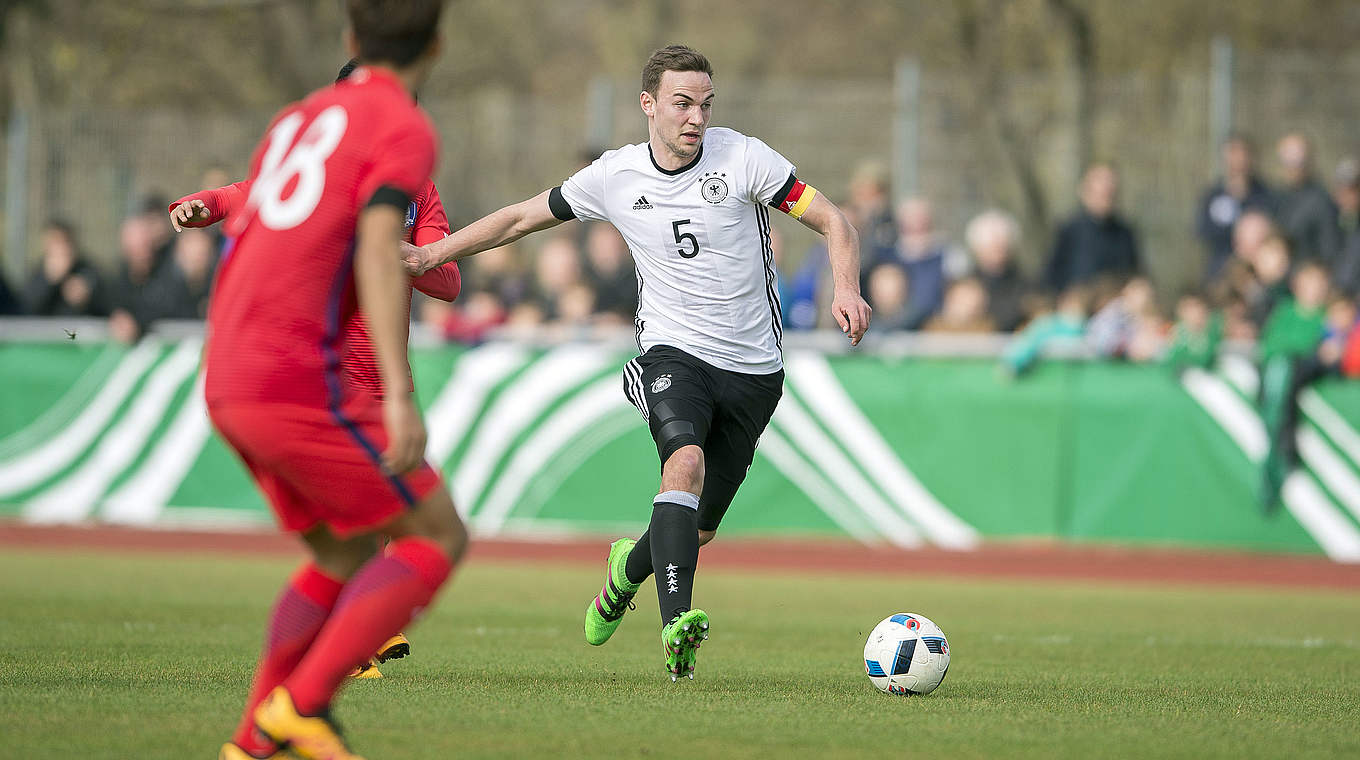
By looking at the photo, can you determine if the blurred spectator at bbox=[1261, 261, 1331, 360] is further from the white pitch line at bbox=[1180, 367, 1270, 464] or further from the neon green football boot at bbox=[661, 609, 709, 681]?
the neon green football boot at bbox=[661, 609, 709, 681]

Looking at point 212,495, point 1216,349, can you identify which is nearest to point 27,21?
point 212,495

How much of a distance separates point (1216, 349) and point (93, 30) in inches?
959

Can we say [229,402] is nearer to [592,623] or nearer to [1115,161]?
[592,623]

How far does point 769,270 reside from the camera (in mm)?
8047

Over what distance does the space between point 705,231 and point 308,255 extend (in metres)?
3.22

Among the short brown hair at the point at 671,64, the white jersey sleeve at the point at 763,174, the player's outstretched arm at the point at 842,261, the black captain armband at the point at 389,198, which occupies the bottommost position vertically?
the player's outstretched arm at the point at 842,261

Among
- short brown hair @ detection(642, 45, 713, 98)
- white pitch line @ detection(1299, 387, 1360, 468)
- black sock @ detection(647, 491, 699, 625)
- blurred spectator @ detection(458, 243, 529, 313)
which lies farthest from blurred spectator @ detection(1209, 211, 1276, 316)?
black sock @ detection(647, 491, 699, 625)

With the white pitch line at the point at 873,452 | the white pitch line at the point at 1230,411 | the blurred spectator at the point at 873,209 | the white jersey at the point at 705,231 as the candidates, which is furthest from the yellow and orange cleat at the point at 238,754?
the blurred spectator at the point at 873,209

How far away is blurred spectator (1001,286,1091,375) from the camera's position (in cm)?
1522

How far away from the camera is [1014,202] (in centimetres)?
2305

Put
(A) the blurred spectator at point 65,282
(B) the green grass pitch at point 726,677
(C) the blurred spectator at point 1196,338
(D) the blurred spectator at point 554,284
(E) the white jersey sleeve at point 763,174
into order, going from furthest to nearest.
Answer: (A) the blurred spectator at point 65,282 < (D) the blurred spectator at point 554,284 < (C) the blurred spectator at point 1196,338 < (E) the white jersey sleeve at point 763,174 < (B) the green grass pitch at point 726,677

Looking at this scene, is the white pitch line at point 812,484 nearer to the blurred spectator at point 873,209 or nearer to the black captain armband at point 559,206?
the blurred spectator at point 873,209

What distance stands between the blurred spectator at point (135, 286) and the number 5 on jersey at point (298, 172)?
1250 cm

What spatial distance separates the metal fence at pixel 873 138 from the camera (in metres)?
18.8
